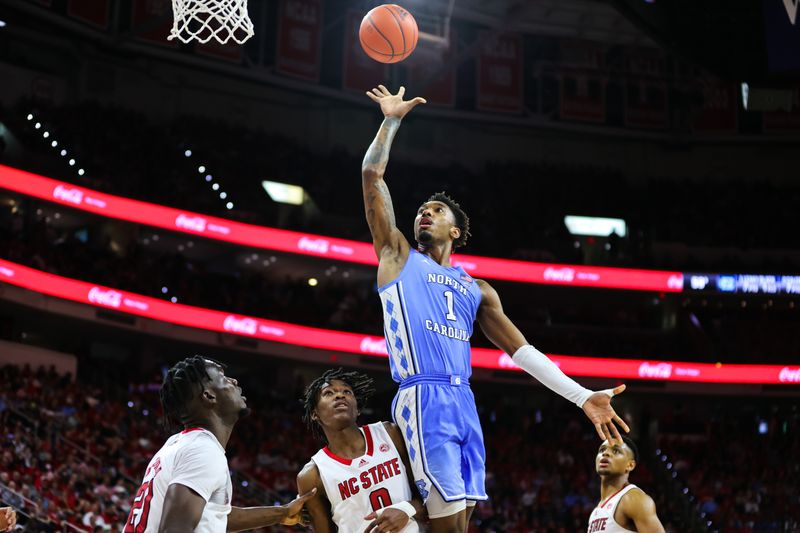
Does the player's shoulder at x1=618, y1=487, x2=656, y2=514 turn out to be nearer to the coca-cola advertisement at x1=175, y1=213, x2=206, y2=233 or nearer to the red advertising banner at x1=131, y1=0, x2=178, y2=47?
the coca-cola advertisement at x1=175, y1=213, x2=206, y2=233

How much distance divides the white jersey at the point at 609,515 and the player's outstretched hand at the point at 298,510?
2706mm

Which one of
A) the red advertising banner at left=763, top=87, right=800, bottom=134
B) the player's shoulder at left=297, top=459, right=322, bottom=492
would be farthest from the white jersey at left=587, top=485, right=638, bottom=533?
the red advertising banner at left=763, top=87, right=800, bottom=134

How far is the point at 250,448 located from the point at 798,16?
1493cm

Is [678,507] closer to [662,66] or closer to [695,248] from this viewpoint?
[695,248]

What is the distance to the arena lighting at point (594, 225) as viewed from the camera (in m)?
28.5

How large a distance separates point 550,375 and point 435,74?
22093 mm

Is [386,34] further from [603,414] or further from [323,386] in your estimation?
[603,414]

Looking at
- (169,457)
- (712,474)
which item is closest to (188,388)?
(169,457)

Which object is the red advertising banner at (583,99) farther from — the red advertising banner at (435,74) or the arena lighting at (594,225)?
the red advertising banner at (435,74)

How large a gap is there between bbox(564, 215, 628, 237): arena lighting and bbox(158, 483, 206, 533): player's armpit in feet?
82.3

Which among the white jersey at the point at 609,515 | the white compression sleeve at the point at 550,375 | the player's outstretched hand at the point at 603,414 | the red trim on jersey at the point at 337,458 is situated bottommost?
the white jersey at the point at 609,515

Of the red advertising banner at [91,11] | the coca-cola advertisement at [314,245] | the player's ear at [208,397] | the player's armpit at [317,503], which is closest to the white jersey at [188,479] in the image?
the player's ear at [208,397]

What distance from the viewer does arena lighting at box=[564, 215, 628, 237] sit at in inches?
1121

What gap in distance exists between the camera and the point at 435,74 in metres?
26.8
